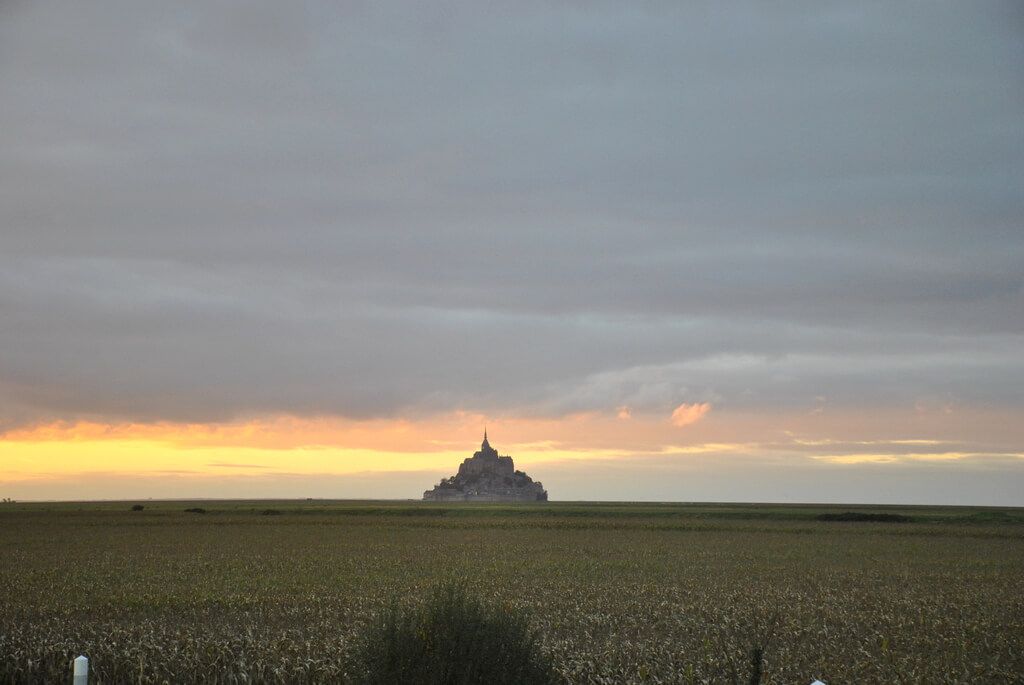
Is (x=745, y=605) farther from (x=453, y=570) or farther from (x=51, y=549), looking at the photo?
(x=51, y=549)

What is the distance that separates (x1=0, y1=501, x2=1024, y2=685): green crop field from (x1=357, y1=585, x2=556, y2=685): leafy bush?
1.81 meters

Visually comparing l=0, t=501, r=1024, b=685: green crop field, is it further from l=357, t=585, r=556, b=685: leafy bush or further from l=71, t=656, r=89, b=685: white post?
l=71, t=656, r=89, b=685: white post

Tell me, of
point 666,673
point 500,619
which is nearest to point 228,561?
point 666,673

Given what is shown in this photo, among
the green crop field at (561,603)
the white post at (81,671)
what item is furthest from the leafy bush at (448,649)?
the white post at (81,671)

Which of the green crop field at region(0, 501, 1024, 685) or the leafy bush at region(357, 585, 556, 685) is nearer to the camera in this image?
the leafy bush at region(357, 585, 556, 685)

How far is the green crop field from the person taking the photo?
19.9 metres

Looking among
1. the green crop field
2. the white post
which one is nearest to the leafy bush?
the green crop field

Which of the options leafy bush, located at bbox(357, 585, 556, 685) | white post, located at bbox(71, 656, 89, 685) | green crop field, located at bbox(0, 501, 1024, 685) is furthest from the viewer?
green crop field, located at bbox(0, 501, 1024, 685)

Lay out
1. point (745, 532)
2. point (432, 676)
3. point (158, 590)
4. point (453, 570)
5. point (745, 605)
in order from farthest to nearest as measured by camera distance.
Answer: point (745, 532)
point (453, 570)
point (158, 590)
point (745, 605)
point (432, 676)

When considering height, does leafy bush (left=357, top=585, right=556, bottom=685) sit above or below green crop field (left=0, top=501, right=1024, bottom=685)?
above

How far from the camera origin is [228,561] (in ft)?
151

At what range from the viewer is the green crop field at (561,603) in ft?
65.2

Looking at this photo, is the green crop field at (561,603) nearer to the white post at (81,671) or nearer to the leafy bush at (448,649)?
the leafy bush at (448,649)

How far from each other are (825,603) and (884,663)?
1059 cm
